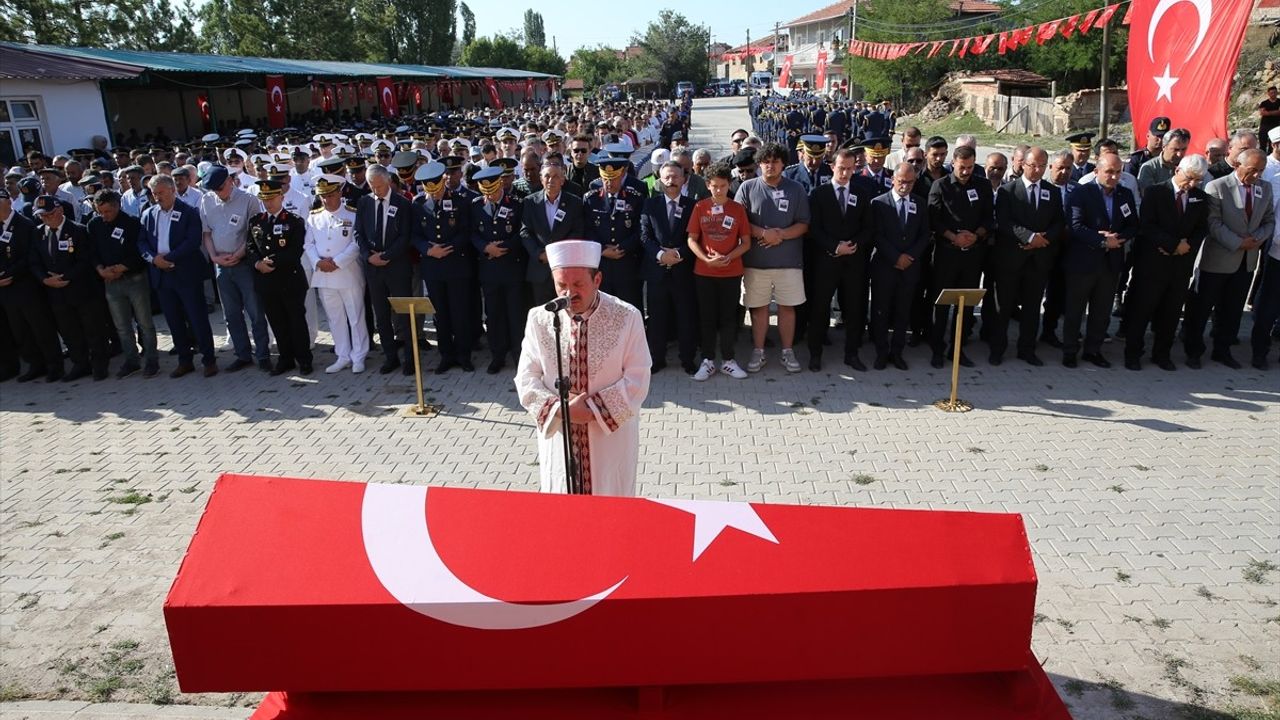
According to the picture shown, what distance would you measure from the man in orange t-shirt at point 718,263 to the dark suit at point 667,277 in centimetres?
11

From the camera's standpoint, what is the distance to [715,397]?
730 cm

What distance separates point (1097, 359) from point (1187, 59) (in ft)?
9.06

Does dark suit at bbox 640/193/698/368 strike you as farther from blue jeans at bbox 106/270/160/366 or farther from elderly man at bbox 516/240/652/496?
blue jeans at bbox 106/270/160/366

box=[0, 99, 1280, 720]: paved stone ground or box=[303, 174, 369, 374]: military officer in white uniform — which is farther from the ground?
box=[303, 174, 369, 374]: military officer in white uniform

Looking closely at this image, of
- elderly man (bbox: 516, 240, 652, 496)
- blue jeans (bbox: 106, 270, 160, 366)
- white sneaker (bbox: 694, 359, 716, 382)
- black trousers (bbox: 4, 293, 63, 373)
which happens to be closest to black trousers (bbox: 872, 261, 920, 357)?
white sneaker (bbox: 694, 359, 716, 382)

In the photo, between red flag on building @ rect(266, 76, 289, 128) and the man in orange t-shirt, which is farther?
red flag on building @ rect(266, 76, 289, 128)

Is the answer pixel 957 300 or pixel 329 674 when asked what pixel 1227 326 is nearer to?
pixel 957 300

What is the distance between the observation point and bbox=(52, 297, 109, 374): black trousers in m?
8.21

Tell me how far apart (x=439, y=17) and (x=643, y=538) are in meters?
76.9

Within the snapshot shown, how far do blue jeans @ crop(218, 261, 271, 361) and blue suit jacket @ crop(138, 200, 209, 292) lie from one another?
26 cm

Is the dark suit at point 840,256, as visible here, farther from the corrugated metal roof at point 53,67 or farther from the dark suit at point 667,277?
the corrugated metal roof at point 53,67

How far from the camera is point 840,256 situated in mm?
7535

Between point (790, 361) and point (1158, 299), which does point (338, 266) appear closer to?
point (790, 361)

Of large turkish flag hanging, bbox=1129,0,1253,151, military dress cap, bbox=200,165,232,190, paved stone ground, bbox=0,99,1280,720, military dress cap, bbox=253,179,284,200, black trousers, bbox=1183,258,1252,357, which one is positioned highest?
large turkish flag hanging, bbox=1129,0,1253,151
